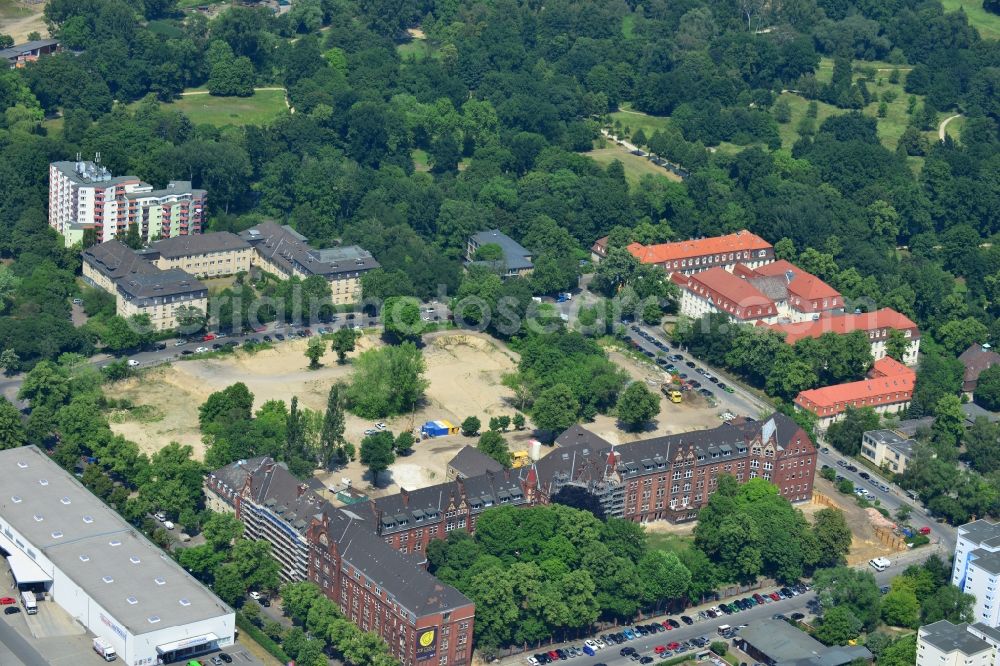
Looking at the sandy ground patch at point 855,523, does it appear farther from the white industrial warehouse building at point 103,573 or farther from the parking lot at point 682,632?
the white industrial warehouse building at point 103,573

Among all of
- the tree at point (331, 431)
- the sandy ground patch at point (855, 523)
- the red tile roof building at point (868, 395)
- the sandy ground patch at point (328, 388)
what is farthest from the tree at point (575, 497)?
the red tile roof building at point (868, 395)

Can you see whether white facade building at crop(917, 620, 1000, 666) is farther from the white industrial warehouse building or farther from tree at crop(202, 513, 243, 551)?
tree at crop(202, 513, 243, 551)

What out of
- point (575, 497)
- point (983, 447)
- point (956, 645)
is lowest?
point (983, 447)

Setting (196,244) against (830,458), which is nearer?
(830,458)

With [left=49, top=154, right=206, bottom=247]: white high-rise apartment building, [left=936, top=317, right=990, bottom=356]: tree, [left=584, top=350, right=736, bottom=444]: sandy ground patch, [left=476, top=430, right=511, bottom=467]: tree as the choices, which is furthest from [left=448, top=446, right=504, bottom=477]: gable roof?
[left=936, top=317, right=990, bottom=356]: tree

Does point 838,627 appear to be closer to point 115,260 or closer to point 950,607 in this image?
point 950,607

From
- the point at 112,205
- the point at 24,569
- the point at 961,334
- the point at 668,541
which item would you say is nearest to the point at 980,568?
the point at 668,541

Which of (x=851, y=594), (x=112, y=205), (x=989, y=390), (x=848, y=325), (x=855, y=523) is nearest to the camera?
(x=851, y=594)
